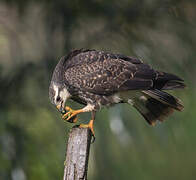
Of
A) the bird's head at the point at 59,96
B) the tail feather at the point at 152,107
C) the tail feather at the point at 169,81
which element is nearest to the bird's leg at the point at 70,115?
the bird's head at the point at 59,96

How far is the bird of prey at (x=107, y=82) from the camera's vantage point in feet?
16.7

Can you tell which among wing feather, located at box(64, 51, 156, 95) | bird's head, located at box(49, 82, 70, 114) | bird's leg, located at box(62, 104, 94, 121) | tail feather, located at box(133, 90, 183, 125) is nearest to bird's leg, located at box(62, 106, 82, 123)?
bird's leg, located at box(62, 104, 94, 121)

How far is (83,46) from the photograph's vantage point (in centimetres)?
719

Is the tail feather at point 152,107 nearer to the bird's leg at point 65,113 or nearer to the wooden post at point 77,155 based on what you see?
the bird's leg at point 65,113

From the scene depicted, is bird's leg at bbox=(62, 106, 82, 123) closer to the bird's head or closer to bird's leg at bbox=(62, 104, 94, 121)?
bird's leg at bbox=(62, 104, 94, 121)

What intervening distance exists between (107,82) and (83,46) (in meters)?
2.11

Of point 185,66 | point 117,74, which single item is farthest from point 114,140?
point 117,74

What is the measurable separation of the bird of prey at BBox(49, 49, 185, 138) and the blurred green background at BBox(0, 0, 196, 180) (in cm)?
167

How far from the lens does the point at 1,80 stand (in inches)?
279

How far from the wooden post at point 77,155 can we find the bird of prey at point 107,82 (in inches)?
34.9

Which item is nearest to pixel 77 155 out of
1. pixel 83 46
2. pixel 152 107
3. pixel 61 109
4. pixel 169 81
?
pixel 61 109

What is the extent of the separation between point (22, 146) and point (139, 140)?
4.76 feet

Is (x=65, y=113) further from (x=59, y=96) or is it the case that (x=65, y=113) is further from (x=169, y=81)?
(x=169, y=81)

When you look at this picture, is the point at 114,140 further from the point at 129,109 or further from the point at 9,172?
the point at 9,172
